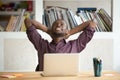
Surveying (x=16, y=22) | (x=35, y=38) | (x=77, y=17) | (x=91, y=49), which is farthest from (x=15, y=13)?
(x=91, y=49)

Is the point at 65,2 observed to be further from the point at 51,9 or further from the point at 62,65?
the point at 62,65

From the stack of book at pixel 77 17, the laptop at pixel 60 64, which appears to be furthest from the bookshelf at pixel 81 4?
the laptop at pixel 60 64

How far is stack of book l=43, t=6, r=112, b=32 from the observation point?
3.90 meters

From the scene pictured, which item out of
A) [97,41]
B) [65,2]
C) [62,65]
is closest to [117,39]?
[97,41]

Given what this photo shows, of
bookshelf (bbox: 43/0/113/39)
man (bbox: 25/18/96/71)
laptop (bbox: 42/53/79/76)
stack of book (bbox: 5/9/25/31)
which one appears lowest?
laptop (bbox: 42/53/79/76)

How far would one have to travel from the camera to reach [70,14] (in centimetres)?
390

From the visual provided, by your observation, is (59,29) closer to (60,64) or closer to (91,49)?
(60,64)

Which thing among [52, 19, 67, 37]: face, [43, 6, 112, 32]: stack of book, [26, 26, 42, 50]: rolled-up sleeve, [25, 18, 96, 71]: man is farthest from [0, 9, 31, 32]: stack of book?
[52, 19, 67, 37]: face

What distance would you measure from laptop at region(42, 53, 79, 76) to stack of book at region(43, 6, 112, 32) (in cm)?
169

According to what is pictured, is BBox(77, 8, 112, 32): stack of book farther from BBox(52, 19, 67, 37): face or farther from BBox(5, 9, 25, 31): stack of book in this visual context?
BBox(52, 19, 67, 37): face

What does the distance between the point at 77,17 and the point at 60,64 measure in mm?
1804

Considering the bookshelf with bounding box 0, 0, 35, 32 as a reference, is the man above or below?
below

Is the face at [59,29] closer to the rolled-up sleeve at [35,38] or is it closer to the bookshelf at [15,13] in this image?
the rolled-up sleeve at [35,38]

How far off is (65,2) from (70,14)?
0.22 meters
